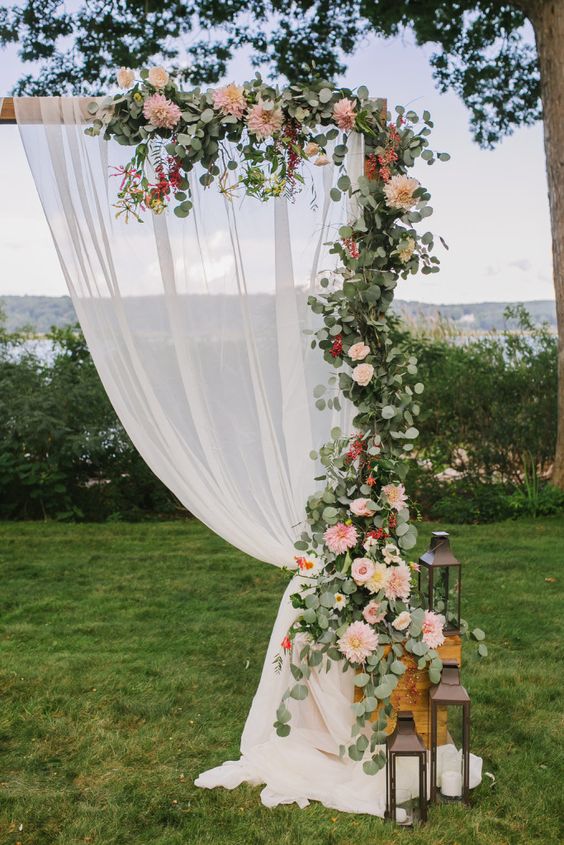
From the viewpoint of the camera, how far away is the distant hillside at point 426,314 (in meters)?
7.10

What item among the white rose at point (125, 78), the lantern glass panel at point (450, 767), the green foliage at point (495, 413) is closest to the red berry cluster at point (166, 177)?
the white rose at point (125, 78)

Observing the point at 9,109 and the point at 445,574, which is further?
the point at 445,574

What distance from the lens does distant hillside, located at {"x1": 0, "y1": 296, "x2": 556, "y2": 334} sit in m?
7.10

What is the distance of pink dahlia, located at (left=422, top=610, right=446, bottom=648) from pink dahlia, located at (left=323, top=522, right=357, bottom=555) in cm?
30

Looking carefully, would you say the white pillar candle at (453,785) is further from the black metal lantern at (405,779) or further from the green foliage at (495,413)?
the green foliage at (495,413)

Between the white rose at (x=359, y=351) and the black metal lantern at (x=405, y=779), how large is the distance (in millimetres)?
989

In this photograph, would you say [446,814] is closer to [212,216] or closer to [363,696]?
[363,696]

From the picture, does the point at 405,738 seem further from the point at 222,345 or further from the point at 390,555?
the point at 222,345

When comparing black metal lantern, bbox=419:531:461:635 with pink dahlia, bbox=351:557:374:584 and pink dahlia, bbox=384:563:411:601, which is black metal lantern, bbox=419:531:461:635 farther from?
pink dahlia, bbox=351:557:374:584

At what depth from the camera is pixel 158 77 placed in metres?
2.34

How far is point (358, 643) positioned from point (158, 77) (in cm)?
166

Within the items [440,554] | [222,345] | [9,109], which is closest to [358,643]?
[440,554]

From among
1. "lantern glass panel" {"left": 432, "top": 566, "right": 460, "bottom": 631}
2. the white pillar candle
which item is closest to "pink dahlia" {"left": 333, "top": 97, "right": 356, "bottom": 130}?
"lantern glass panel" {"left": 432, "top": 566, "right": 460, "bottom": 631}

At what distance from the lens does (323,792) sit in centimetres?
240
